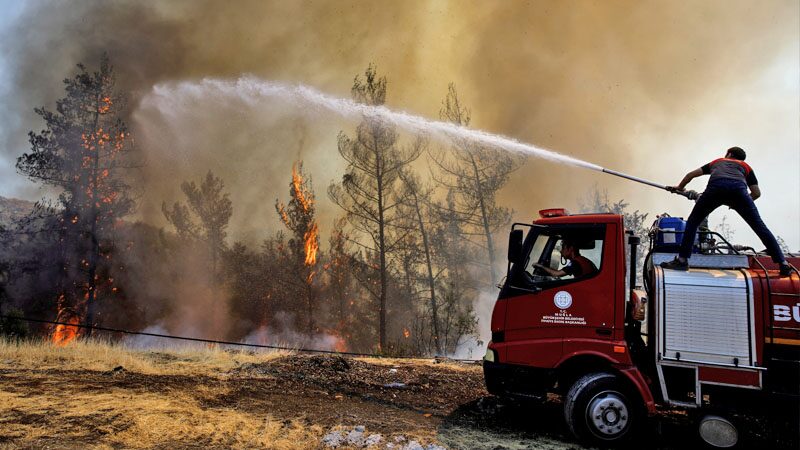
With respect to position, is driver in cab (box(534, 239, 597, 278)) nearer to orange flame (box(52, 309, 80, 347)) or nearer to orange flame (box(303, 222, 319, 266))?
orange flame (box(52, 309, 80, 347))

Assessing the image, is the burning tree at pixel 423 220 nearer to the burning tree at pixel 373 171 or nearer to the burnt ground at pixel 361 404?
the burning tree at pixel 373 171

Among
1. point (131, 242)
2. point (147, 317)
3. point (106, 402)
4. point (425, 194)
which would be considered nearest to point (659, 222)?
point (106, 402)

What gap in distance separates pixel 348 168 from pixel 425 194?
4624 millimetres

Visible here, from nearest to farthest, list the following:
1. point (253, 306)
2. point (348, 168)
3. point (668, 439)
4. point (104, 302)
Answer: point (668, 439)
point (348, 168)
point (104, 302)
point (253, 306)

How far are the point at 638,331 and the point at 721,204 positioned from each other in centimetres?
196

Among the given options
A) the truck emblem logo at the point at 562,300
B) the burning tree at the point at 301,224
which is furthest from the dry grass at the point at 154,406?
the burning tree at the point at 301,224

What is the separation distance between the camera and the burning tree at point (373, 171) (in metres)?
23.3

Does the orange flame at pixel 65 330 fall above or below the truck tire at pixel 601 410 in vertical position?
below

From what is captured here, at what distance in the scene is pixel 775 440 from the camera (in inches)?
230

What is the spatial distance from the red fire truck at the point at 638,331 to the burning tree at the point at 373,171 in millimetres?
17055

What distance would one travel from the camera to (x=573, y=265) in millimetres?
6449

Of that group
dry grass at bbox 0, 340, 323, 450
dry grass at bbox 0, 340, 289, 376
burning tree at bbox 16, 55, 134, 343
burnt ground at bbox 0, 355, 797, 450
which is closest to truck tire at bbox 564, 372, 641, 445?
burnt ground at bbox 0, 355, 797, 450

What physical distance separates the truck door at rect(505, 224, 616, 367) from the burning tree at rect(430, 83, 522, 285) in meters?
16.4

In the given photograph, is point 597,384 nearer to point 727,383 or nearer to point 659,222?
point 727,383
